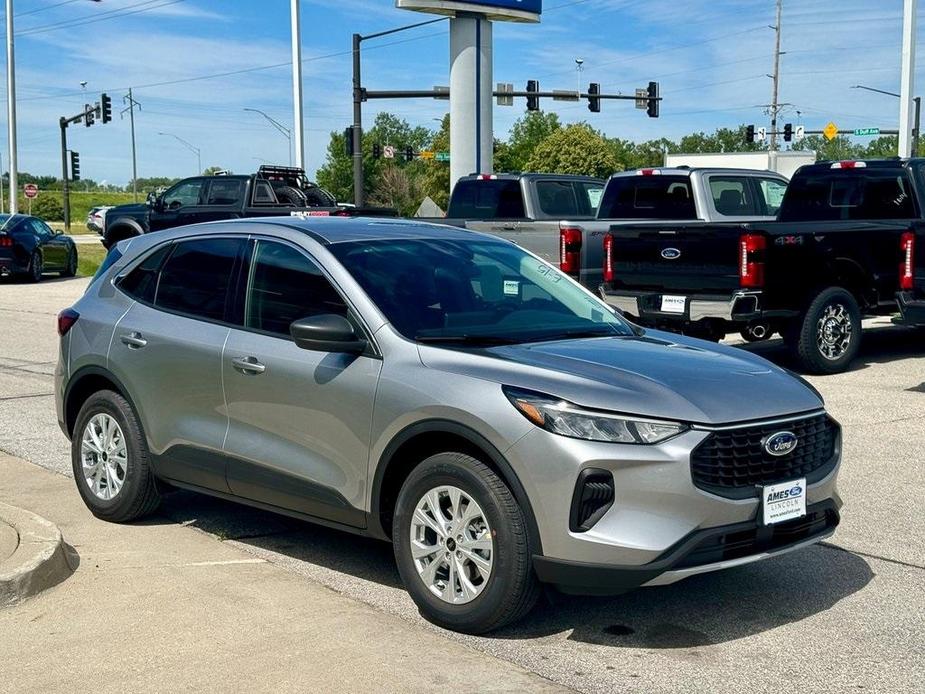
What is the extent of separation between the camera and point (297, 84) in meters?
35.8

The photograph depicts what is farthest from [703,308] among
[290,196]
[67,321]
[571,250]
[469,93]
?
[469,93]

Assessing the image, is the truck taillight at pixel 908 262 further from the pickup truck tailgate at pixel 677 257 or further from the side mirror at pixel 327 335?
the side mirror at pixel 327 335

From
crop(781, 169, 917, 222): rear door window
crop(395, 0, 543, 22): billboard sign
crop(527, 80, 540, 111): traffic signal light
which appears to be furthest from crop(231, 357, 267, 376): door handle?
crop(527, 80, 540, 111): traffic signal light

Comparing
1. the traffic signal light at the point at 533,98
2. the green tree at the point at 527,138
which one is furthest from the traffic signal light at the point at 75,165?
the green tree at the point at 527,138

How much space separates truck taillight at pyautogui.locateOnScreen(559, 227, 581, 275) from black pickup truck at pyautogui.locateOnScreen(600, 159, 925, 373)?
47.0 inches

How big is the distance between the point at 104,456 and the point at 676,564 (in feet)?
11.8

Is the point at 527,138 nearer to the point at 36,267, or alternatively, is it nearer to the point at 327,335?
the point at 36,267

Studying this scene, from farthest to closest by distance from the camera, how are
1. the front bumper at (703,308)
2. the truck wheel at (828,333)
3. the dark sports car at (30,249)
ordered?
the dark sports car at (30,249) < the truck wheel at (828,333) < the front bumper at (703,308)

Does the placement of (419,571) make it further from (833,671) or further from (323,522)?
(833,671)

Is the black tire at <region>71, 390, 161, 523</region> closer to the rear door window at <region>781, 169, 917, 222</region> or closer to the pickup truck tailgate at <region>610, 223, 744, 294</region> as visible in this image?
the pickup truck tailgate at <region>610, 223, 744, 294</region>

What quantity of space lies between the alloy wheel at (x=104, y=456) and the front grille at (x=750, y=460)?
11.2 ft

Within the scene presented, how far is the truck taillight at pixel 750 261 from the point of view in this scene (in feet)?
38.0

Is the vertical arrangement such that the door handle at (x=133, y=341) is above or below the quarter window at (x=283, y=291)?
below

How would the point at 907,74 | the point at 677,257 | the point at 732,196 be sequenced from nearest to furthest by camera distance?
1. the point at 677,257
2. the point at 732,196
3. the point at 907,74
